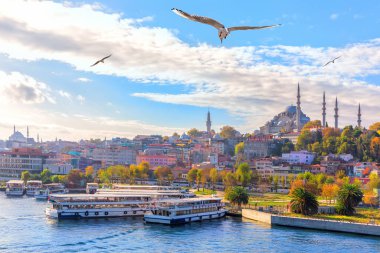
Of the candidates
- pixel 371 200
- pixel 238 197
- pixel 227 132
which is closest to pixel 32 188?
pixel 238 197

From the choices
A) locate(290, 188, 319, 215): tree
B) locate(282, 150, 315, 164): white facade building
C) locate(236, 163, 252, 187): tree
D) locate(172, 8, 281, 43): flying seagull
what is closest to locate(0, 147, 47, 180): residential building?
locate(236, 163, 252, 187): tree

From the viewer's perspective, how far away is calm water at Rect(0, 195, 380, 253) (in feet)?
90.2

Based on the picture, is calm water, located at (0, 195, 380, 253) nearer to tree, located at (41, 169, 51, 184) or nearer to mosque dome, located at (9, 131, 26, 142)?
tree, located at (41, 169, 51, 184)

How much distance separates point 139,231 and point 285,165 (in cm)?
4693

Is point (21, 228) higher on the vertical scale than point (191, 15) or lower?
lower

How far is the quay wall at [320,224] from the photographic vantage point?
3278 centimetres

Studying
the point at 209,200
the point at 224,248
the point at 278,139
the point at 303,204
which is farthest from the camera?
the point at 278,139

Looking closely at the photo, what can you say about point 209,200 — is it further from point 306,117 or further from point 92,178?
point 306,117

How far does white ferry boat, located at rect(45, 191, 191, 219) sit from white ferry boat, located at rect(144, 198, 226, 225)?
2351 millimetres

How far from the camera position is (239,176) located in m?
66.5

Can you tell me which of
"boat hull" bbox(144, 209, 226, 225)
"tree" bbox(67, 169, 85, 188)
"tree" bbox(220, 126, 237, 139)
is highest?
"tree" bbox(220, 126, 237, 139)

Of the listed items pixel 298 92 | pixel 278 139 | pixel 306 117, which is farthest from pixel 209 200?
pixel 306 117

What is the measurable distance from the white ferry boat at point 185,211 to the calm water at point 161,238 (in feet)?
2.73

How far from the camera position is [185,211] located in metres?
38.4
